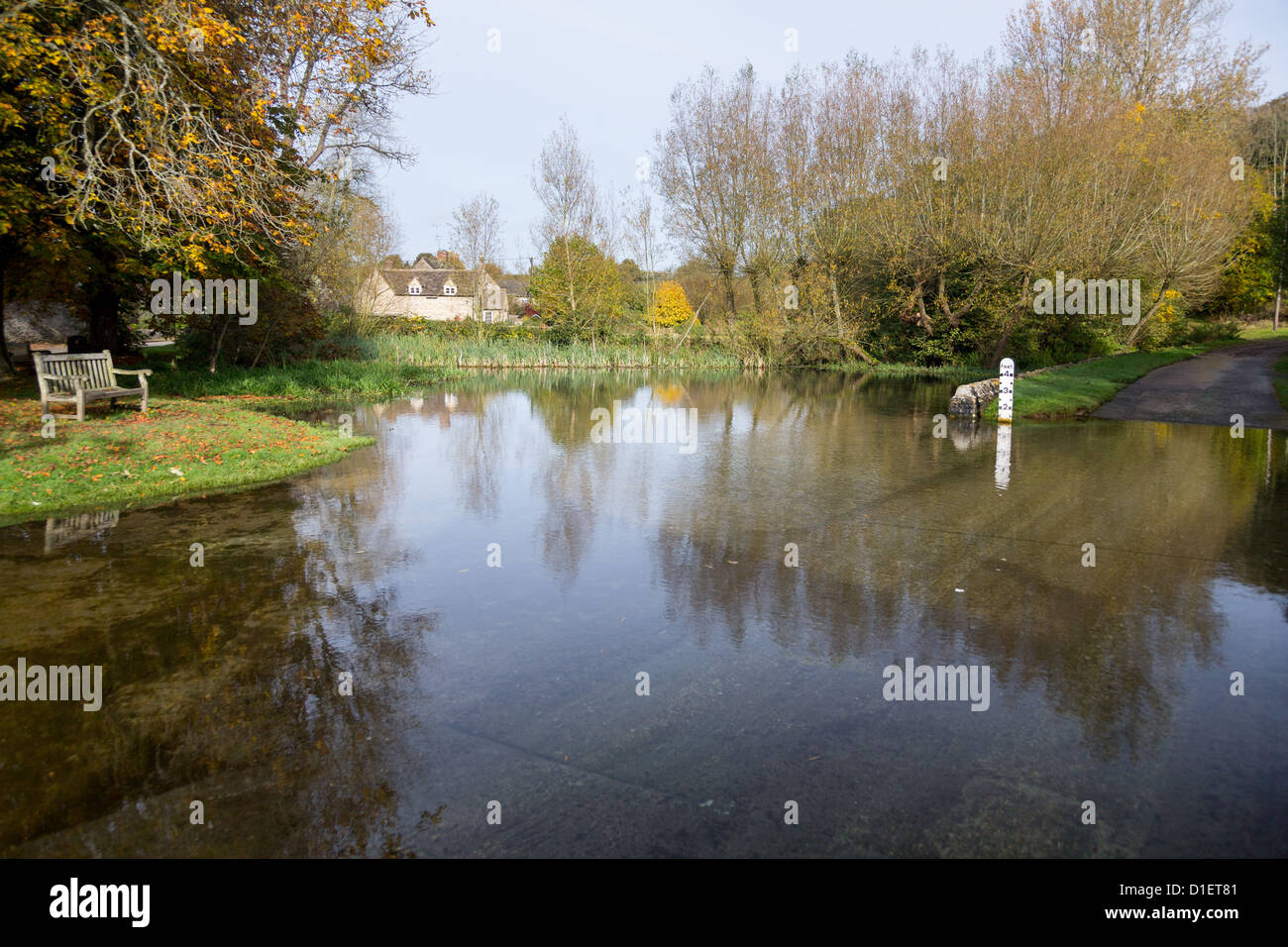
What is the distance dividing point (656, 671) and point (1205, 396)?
19377mm

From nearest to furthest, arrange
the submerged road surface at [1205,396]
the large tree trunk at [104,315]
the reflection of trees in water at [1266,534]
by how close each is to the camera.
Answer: the reflection of trees in water at [1266,534]
the submerged road surface at [1205,396]
the large tree trunk at [104,315]

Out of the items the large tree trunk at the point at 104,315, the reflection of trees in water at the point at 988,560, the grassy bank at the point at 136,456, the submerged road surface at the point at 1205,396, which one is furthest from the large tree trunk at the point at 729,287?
the grassy bank at the point at 136,456

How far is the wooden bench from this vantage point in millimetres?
11531

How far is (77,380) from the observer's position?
38.3 feet

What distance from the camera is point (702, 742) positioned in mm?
3803

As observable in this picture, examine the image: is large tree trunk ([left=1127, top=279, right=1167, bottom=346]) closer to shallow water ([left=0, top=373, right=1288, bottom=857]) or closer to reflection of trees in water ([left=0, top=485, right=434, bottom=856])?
shallow water ([left=0, top=373, right=1288, bottom=857])

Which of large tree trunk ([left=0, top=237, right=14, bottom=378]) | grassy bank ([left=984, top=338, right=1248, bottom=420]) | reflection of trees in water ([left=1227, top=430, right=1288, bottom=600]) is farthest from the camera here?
grassy bank ([left=984, top=338, right=1248, bottom=420])

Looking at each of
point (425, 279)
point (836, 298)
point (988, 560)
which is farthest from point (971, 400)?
point (425, 279)

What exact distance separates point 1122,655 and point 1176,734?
95 centimetres

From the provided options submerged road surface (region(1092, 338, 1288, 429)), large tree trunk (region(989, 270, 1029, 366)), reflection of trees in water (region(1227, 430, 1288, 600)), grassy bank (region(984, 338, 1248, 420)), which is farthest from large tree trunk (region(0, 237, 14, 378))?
large tree trunk (region(989, 270, 1029, 366))

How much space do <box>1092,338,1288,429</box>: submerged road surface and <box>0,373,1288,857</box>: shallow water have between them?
25.6ft

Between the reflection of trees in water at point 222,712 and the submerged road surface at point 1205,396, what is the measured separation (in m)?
16.1

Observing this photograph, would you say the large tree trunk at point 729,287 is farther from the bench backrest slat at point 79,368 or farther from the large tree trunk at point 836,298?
the bench backrest slat at point 79,368

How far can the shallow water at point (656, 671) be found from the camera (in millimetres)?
3203
